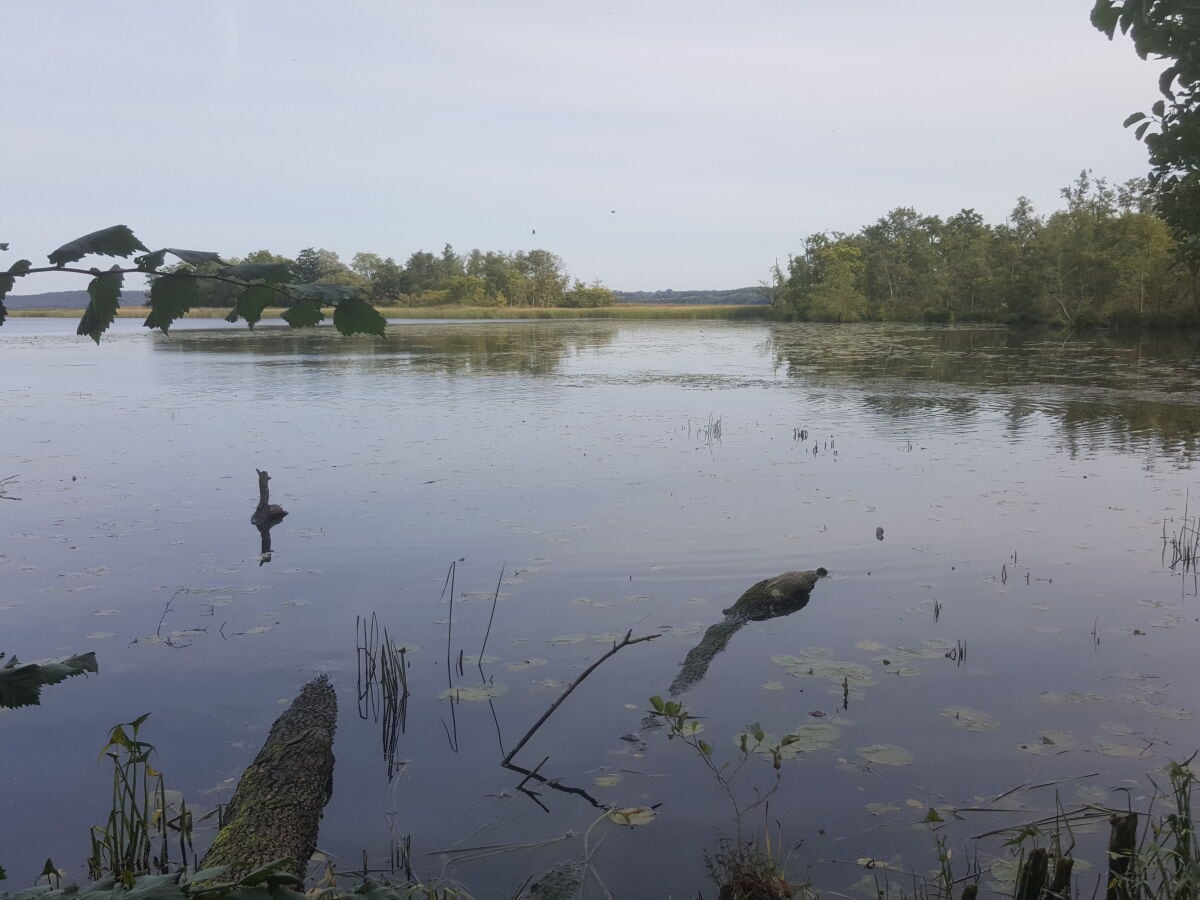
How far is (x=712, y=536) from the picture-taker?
8.42 metres

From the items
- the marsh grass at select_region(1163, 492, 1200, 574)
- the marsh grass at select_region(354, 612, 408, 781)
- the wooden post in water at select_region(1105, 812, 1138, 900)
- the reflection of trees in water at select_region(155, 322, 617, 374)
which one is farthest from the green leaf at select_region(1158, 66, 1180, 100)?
the reflection of trees in water at select_region(155, 322, 617, 374)

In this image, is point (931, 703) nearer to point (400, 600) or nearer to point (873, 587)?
point (873, 587)

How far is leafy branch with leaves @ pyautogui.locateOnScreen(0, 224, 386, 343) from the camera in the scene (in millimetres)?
1438

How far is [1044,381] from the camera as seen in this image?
21531mm

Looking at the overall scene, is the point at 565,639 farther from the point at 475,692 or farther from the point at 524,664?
the point at 475,692

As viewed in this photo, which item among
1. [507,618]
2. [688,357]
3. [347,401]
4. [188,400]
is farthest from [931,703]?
[688,357]

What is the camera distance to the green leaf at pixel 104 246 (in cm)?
142

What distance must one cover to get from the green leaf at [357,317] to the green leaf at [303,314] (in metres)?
0.04

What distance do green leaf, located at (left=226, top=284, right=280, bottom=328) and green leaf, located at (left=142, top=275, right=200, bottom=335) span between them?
69 millimetres

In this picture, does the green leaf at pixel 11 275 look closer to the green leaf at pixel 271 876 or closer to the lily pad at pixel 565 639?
the green leaf at pixel 271 876

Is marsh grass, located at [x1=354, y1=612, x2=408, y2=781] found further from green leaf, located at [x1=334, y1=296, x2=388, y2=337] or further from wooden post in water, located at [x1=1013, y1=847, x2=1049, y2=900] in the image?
green leaf, located at [x1=334, y1=296, x2=388, y2=337]

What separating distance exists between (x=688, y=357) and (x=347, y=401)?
1649cm

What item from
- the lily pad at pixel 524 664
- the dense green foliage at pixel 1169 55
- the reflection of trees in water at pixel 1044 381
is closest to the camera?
the dense green foliage at pixel 1169 55

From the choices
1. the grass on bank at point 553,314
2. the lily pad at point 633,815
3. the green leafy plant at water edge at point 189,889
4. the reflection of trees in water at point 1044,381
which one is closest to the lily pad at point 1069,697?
the lily pad at point 633,815
